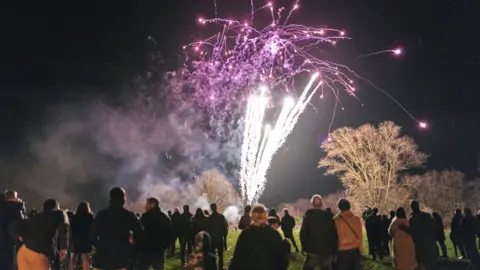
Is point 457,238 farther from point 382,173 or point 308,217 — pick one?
point 382,173

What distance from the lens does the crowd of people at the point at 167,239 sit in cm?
675

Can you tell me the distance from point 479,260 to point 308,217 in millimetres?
7375

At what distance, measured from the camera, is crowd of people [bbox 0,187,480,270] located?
6.75 meters

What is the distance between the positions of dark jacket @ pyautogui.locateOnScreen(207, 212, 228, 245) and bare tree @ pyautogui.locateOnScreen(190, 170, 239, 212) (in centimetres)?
5213

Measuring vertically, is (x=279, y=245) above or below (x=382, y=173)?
below

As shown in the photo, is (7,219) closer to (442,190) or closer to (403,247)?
(403,247)

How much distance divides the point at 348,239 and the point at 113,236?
14.9 feet

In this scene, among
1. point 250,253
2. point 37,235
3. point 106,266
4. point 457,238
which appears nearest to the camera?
point 250,253

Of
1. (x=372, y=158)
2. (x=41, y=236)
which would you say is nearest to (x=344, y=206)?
(x=41, y=236)

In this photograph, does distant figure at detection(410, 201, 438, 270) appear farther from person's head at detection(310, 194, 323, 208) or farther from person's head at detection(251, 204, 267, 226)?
person's head at detection(251, 204, 267, 226)

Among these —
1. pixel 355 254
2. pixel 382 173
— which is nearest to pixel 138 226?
pixel 355 254

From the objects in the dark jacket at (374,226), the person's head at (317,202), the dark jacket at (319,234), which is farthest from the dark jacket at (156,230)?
the dark jacket at (374,226)

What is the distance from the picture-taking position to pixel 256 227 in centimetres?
673

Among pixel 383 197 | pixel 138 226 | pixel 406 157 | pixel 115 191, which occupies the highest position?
pixel 406 157
